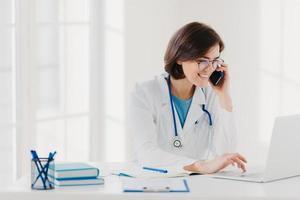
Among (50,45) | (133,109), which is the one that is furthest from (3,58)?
(133,109)

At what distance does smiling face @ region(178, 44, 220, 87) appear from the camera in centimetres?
345

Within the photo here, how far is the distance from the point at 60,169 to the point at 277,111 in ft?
9.43

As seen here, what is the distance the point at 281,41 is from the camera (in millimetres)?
5145

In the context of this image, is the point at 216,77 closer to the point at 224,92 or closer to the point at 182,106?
the point at 224,92

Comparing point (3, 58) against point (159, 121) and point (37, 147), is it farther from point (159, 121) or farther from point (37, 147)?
point (159, 121)

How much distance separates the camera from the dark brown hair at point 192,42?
11.2ft

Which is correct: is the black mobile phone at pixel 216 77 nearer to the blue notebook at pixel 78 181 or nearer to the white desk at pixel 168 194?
the white desk at pixel 168 194

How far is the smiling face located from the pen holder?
3.62 ft

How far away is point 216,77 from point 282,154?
2.78 ft

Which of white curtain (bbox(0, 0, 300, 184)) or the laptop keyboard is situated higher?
white curtain (bbox(0, 0, 300, 184))

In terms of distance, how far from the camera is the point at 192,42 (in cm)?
344

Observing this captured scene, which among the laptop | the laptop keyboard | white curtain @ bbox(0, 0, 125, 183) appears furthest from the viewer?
white curtain @ bbox(0, 0, 125, 183)

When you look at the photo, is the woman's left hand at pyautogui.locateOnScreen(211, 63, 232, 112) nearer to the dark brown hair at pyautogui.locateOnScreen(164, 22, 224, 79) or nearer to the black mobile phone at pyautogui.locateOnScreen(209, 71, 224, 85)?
the black mobile phone at pyautogui.locateOnScreen(209, 71, 224, 85)

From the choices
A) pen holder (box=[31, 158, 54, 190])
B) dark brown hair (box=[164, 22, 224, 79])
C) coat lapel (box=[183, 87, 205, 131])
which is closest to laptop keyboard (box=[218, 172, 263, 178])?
coat lapel (box=[183, 87, 205, 131])
